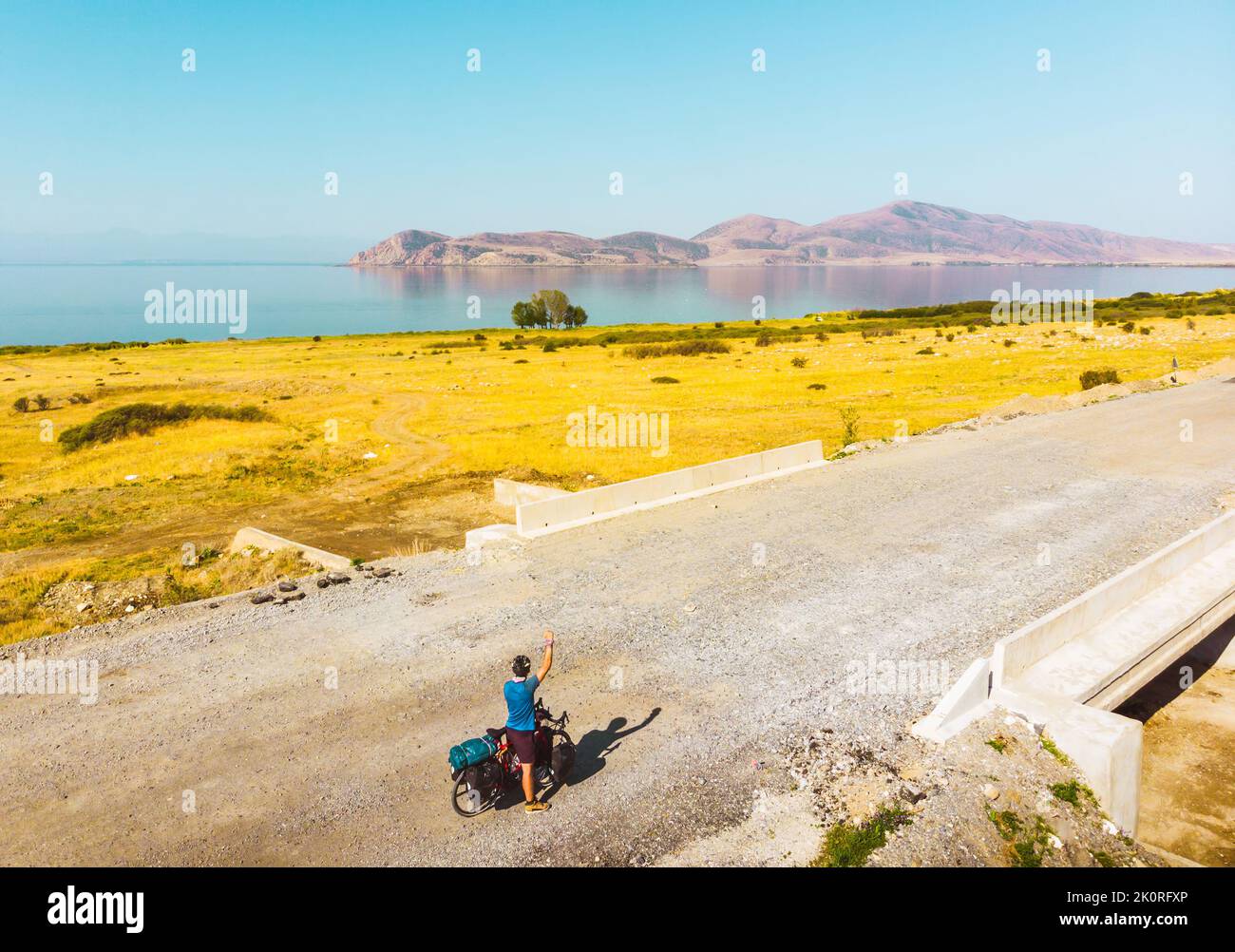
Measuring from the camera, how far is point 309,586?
1459cm

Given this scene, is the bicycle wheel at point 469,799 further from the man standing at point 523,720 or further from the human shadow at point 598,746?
the human shadow at point 598,746

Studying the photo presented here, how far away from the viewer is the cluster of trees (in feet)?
358

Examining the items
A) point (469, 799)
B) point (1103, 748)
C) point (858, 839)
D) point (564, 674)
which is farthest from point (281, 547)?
point (1103, 748)

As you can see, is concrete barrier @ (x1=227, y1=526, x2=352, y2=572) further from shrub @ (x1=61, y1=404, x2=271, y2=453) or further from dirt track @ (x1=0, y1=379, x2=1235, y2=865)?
shrub @ (x1=61, y1=404, x2=271, y2=453)

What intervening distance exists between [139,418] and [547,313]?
251ft

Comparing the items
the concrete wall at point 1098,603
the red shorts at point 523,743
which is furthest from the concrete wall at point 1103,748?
the red shorts at point 523,743

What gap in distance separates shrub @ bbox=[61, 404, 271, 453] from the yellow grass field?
2.59 ft

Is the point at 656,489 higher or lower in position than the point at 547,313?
lower

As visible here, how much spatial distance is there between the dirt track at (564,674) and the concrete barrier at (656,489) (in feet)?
2.00
